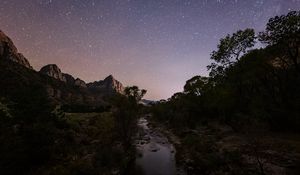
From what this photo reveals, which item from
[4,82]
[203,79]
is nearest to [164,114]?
[203,79]

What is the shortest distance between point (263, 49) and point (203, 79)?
22882mm

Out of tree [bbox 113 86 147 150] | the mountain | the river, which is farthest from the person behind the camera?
the mountain

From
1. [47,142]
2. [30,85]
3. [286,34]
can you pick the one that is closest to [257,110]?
[286,34]

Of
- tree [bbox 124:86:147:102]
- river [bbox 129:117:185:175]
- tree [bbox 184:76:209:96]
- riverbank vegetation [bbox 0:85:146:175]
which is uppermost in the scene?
tree [bbox 184:76:209:96]

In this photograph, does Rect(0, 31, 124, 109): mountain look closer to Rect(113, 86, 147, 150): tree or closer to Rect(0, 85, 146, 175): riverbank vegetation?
Rect(0, 85, 146, 175): riverbank vegetation

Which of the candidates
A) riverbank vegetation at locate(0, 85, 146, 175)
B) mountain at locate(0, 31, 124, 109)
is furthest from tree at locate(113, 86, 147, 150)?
mountain at locate(0, 31, 124, 109)

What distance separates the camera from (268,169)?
1444 cm

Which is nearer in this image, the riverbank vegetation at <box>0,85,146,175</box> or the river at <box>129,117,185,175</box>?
the riverbank vegetation at <box>0,85,146,175</box>

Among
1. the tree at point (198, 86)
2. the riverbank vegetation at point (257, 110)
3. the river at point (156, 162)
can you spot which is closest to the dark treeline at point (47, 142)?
the river at point (156, 162)

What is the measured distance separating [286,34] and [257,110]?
478 inches

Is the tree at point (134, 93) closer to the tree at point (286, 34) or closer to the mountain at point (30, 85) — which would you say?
the mountain at point (30, 85)

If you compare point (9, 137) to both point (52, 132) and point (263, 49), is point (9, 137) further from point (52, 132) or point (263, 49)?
point (263, 49)

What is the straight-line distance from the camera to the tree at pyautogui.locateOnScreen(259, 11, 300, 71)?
2413cm

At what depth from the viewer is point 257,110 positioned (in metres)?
22.5
